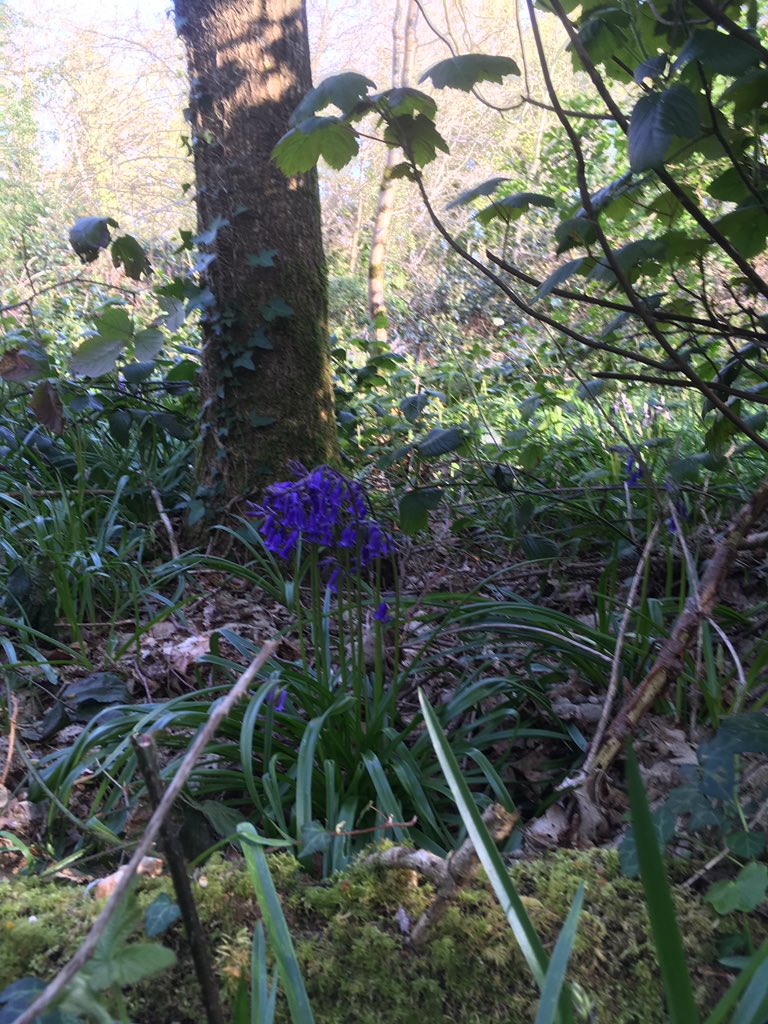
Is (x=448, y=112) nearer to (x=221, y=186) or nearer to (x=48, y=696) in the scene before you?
(x=221, y=186)

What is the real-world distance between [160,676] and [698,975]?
1563 mm

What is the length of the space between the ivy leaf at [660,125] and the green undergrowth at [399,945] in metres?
1.02

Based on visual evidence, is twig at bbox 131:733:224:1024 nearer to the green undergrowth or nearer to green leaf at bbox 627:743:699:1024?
the green undergrowth

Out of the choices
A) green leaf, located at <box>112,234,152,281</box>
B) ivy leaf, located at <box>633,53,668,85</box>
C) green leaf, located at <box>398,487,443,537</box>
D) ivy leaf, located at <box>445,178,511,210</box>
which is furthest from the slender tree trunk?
ivy leaf, located at <box>633,53,668,85</box>

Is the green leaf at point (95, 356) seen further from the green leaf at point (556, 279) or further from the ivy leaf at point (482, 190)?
the green leaf at point (556, 279)

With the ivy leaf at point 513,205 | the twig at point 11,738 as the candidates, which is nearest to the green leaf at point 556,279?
the ivy leaf at point 513,205

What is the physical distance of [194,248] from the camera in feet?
10.4

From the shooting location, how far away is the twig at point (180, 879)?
0.59 m

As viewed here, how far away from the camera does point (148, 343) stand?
248cm

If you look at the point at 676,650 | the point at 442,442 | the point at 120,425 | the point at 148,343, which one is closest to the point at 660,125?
the point at 676,650

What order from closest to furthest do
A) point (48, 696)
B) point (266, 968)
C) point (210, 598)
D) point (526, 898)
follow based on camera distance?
point (266, 968) → point (526, 898) → point (48, 696) → point (210, 598)

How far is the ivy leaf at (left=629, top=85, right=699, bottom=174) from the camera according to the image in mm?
1170

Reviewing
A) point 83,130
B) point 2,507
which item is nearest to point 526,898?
point 2,507

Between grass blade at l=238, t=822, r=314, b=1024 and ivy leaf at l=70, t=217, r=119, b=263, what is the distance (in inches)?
85.1
